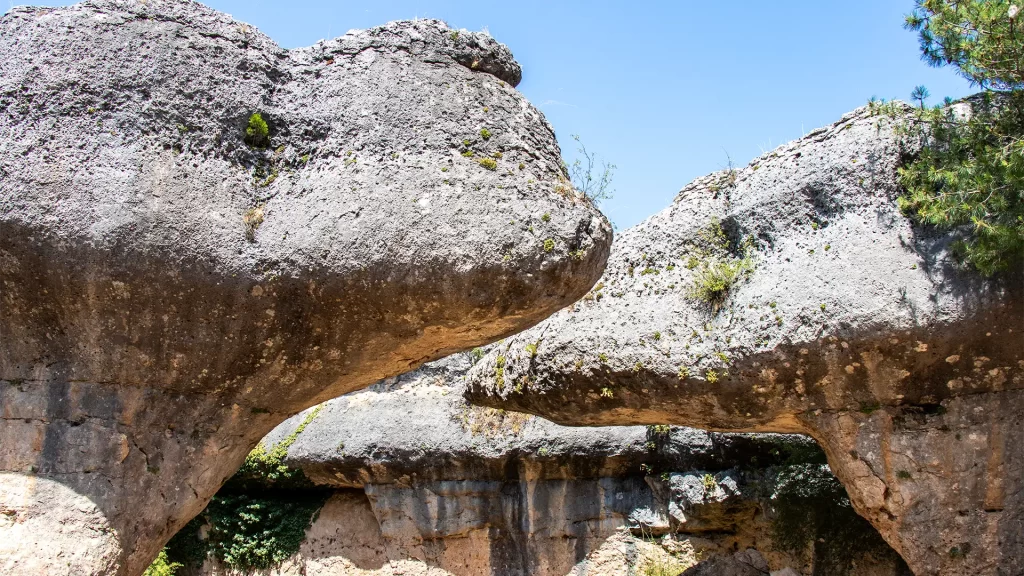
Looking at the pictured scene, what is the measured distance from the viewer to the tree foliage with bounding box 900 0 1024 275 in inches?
191

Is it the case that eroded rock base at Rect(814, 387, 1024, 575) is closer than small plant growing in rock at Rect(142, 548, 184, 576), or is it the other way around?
eroded rock base at Rect(814, 387, 1024, 575)

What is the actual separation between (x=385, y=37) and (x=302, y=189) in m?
0.92

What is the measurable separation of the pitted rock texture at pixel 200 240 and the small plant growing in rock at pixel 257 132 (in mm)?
37

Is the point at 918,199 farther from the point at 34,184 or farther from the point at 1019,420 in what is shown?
the point at 34,184

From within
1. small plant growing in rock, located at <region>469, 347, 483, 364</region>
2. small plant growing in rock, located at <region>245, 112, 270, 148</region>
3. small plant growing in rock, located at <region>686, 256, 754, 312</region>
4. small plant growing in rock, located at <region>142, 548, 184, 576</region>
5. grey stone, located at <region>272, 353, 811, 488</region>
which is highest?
small plant growing in rock, located at <region>245, 112, 270, 148</region>

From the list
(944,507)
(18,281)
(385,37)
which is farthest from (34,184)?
(944,507)

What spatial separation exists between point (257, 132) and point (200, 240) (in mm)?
694

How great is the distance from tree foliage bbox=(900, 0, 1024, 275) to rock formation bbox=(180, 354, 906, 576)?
396cm

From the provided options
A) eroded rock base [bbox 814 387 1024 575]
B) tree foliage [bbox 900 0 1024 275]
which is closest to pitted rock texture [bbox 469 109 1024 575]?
eroded rock base [bbox 814 387 1024 575]

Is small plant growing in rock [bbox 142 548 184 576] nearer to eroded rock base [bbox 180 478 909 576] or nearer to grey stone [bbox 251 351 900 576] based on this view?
eroded rock base [bbox 180 478 909 576]

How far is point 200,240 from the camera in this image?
12.5 feet

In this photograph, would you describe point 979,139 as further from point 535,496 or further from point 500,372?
point 535,496

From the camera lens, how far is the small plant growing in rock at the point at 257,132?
4.18 meters

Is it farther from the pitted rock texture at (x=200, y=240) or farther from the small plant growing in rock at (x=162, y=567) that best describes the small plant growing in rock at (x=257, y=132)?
the small plant growing in rock at (x=162, y=567)
